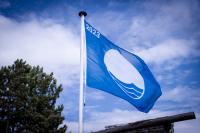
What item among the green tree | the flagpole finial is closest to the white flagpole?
the flagpole finial

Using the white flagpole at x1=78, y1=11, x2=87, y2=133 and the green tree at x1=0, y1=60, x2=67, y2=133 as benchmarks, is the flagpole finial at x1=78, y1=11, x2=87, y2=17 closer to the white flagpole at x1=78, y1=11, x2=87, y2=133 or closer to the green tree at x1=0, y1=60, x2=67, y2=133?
the white flagpole at x1=78, y1=11, x2=87, y2=133

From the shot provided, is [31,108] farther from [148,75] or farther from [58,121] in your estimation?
[148,75]

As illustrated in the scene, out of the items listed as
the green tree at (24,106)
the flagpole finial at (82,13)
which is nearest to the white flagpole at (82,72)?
the flagpole finial at (82,13)

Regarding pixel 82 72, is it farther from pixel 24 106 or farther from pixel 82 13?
pixel 24 106

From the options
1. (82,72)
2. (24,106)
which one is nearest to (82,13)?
(82,72)

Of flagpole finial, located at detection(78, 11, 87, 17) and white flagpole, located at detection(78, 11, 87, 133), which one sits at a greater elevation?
flagpole finial, located at detection(78, 11, 87, 17)

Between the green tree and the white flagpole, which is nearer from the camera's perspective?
the white flagpole

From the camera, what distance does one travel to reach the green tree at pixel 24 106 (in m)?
27.3

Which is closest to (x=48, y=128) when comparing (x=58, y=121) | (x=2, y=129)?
(x=58, y=121)

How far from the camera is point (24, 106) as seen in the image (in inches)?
1089

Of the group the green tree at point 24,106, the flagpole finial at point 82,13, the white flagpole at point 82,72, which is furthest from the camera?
the green tree at point 24,106

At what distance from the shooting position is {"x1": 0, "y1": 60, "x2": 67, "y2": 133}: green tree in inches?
1075

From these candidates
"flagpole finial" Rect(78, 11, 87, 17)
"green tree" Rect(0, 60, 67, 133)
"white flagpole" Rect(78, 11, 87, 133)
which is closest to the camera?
"white flagpole" Rect(78, 11, 87, 133)

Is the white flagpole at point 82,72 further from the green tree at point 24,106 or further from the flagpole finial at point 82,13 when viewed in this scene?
the green tree at point 24,106
